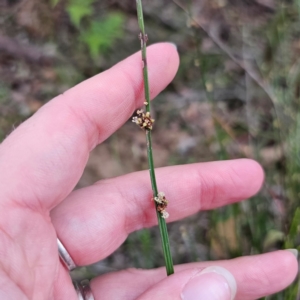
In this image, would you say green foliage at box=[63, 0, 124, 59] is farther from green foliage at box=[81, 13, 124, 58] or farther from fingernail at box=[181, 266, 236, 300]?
fingernail at box=[181, 266, 236, 300]

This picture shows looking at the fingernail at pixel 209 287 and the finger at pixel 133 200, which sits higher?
the finger at pixel 133 200

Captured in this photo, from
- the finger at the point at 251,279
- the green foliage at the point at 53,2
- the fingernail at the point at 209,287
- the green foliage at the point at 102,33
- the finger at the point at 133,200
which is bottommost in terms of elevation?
the finger at the point at 251,279

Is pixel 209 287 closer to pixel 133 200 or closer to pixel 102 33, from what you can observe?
pixel 133 200

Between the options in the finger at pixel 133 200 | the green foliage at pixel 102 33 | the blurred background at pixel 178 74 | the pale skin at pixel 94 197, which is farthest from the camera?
the green foliage at pixel 102 33

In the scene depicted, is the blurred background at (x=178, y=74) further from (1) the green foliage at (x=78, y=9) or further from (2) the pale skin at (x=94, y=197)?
(2) the pale skin at (x=94, y=197)

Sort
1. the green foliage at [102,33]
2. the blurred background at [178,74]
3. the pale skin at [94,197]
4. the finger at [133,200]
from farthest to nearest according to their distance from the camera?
the green foliage at [102,33] → the blurred background at [178,74] → the finger at [133,200] → the pale skin at [94,197]

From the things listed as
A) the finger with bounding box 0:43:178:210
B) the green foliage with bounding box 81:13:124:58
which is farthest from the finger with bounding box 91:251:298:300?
the green foliage with bounding box 81:13:124:58

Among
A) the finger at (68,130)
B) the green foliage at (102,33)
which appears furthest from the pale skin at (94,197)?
the green foliage at (102,33)
